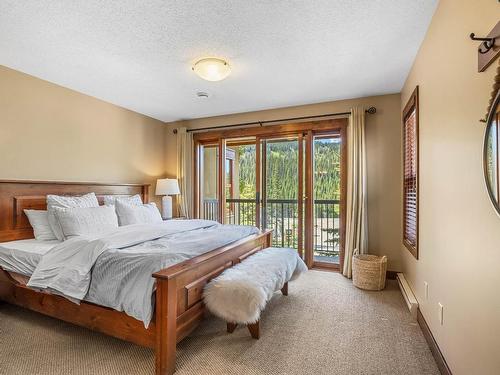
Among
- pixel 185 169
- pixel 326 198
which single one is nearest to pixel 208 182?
pixel 185 169

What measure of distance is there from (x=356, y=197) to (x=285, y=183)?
1.14 metres

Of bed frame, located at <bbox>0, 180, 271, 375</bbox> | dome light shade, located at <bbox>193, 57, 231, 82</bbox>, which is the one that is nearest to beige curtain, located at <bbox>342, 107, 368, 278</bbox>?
bed frame, located at <bbox>0, 180, 271, 375</bbox>

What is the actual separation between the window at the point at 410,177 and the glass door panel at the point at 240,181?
228cm

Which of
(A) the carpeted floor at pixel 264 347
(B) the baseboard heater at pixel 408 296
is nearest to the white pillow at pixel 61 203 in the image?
(A) the carpeted floor at pixel 264 347

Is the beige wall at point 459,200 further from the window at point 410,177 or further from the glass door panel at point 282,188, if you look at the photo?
the glass door panel at point 282,188

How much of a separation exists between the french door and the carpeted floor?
1.60 m

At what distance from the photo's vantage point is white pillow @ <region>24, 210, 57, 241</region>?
2965mm

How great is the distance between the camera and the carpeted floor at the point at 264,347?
6.28ft

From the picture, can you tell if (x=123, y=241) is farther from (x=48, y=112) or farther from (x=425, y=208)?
(x=425, y=208)

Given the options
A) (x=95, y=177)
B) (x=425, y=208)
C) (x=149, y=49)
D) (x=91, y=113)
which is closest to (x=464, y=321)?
(x=425, y=208)

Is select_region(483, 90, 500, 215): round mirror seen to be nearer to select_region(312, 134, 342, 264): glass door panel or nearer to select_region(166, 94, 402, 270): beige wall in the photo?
select_region(166, 94, 402, 270): beige wall

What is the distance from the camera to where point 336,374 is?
1844 mm

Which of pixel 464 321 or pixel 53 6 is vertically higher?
pixel 53 6

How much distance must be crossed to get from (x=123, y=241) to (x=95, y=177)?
78.9 inches
